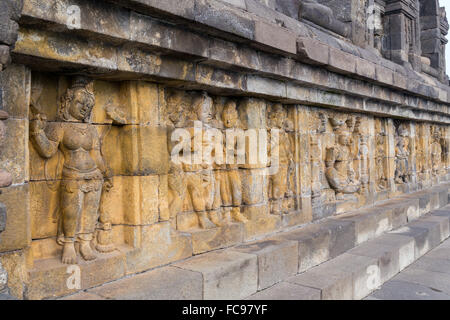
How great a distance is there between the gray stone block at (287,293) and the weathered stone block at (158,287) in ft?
2.73

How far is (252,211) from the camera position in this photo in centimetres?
486

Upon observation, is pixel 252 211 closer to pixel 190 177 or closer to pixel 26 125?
pixel 190 177

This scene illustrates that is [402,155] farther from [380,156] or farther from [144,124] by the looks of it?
[144,124]

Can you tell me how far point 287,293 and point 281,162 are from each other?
1.92 m

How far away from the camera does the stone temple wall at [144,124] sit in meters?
2.81

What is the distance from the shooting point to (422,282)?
226 inches

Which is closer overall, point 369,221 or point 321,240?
point 321,240

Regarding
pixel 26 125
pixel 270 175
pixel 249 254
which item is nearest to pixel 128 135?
pixel 26 125

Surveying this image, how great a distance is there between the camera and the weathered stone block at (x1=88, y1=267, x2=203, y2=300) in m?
3.17

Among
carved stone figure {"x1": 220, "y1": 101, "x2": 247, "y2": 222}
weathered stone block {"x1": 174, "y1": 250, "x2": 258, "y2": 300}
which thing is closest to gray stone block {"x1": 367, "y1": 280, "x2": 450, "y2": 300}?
weathered stone block {"x1": 174, "y1": 250, "x2": 258, "y2": 300}

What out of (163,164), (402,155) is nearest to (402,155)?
(402,155)

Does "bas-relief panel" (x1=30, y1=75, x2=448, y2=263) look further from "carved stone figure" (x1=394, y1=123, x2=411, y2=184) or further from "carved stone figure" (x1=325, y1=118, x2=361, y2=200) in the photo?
"carved stone figure" (x1=394, y1=123, x2=411, y2=184)

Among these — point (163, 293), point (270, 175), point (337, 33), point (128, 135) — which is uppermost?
point (337, 33)
